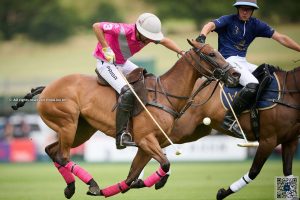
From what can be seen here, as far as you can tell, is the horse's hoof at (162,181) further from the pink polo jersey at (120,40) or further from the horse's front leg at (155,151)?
the pink polo jersey at (120,40)

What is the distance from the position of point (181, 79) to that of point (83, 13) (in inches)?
1132

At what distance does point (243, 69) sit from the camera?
980cm

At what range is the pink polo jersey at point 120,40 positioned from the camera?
8.84 meters

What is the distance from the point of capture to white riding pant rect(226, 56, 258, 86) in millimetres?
9680

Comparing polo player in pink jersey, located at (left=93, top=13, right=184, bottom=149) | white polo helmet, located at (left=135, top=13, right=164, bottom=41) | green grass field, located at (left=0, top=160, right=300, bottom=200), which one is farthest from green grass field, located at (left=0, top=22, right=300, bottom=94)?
white polo helmet, located at (left=135, top=13, right=164, bottom=41)

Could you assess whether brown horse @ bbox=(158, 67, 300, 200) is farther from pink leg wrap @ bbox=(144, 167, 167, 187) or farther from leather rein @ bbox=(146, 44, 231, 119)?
pink leg wrap @ bbox=(144, 167, 167, 187)

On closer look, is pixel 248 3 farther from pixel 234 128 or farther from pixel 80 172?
pixel 80 172

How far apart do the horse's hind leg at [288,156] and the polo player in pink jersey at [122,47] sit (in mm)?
2136

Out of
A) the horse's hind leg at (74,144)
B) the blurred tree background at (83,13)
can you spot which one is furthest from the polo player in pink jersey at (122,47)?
the blurred tree background at (83,13)

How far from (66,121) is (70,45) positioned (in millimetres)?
27493

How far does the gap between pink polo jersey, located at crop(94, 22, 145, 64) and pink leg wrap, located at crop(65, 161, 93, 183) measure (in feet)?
4.82

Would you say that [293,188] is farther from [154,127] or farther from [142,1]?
[142,1]

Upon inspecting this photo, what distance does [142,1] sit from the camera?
38.3 m

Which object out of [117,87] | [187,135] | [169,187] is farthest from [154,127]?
[169,187]
